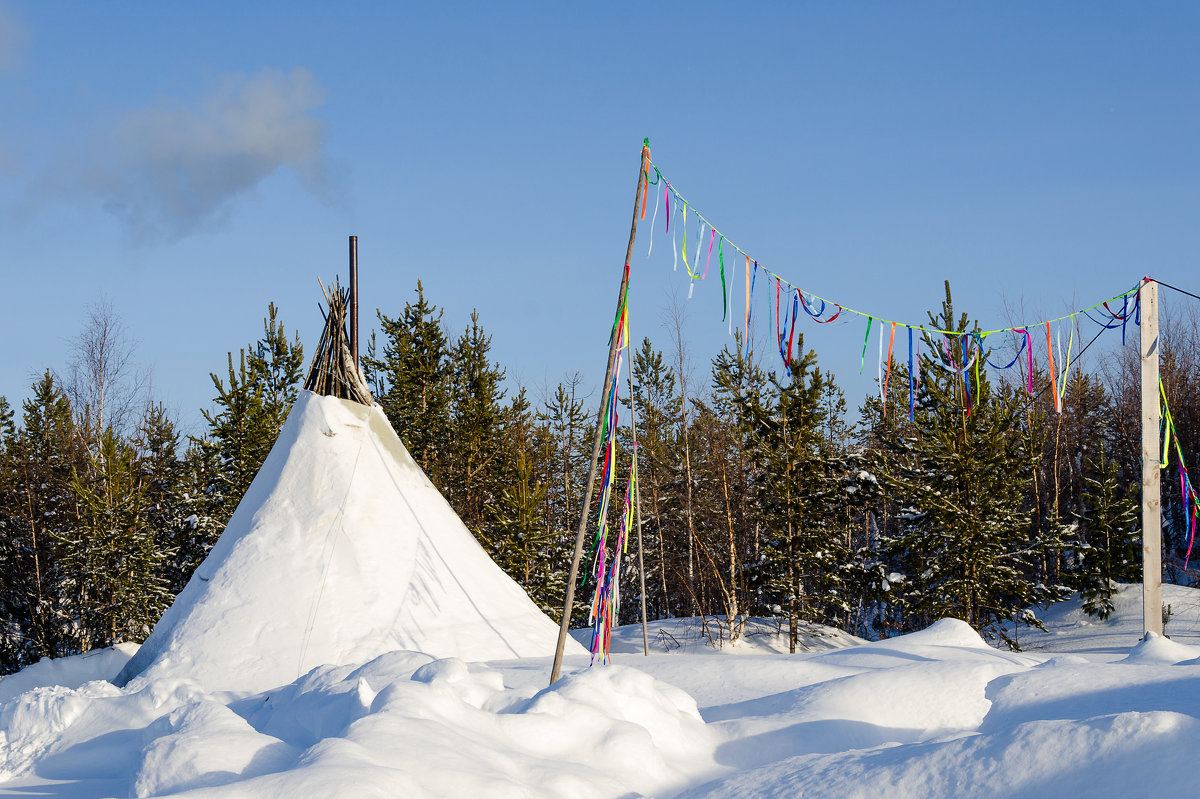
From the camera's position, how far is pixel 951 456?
688 inches

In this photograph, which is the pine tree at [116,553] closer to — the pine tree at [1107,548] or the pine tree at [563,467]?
the pine tree at [563,467]

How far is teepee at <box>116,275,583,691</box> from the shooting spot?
856 cm

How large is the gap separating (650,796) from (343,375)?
7.20m

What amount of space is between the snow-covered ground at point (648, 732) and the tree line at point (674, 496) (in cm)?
986

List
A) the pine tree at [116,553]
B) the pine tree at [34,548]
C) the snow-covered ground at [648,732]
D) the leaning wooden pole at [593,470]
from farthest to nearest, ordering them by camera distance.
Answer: the pine tree at [34,548] < the pine tree at [116,553] < the leaning wooden pole at [593,470] < the snow-covered ground at [648,732]

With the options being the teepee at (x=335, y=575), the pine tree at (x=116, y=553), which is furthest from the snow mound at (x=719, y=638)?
the pine tree at (x=116, y=553)

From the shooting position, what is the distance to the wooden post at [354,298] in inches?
403

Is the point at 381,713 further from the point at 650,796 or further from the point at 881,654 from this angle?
the point at 881,654

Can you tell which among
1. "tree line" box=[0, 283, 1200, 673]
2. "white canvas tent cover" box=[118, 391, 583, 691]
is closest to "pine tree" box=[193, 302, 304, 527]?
"tree line" box=[0, 283, 1200, 673]

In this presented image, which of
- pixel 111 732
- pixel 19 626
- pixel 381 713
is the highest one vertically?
pixel 381 713

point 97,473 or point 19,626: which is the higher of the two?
point 97,473

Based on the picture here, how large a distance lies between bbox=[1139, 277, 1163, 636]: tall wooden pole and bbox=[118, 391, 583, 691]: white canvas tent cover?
5.99 meters

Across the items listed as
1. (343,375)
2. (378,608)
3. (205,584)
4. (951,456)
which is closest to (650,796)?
(378,608)

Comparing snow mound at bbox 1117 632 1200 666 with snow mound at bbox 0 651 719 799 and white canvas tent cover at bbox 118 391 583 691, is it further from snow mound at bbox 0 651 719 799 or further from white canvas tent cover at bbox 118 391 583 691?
white canvas tent cover at bbox 118 391 583 691
